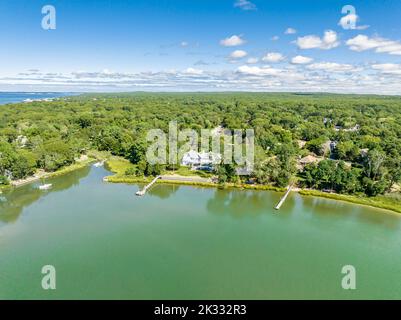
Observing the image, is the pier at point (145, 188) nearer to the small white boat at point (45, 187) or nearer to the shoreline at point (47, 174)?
the small white boat at point (45, 187)

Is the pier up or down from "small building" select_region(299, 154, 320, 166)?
down

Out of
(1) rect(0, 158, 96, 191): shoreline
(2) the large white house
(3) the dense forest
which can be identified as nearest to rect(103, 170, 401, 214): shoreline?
(3) the dense forest

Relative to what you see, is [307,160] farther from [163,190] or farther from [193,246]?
[193,246]

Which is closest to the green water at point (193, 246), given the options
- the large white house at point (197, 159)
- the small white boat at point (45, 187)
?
the small white boat at point (45, 187)

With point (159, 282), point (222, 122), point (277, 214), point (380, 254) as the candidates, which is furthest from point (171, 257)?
point (222, 122)

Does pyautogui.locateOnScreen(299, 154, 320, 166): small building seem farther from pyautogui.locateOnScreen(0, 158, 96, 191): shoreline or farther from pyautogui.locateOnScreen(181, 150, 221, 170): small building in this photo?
pyautogui.locateOnScreen(0, 158, 96, 191): shoreline
